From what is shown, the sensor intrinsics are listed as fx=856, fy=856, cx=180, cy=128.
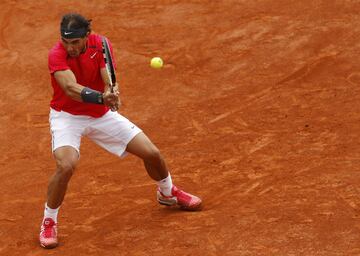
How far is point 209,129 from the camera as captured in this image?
1178 cm

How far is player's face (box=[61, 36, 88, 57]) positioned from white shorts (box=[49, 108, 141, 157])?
720 millimetres

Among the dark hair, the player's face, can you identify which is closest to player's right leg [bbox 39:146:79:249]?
the player's face

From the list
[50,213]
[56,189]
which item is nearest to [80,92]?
[56,189]

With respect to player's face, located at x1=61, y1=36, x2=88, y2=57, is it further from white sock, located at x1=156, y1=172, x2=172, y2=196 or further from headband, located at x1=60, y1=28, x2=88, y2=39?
white sock, located at x1=156, y1=172, x2=172, y2=196

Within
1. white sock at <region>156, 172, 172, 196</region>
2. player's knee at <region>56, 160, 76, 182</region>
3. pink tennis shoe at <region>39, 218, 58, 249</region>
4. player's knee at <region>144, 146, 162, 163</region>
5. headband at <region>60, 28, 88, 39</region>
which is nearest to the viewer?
headband at <region>60, 28, 88, 39</region>

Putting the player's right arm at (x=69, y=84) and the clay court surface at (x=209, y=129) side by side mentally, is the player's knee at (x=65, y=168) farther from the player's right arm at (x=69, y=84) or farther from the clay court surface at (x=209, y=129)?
the clay court surface at (x=209, y=129)

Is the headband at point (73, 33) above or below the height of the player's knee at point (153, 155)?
above

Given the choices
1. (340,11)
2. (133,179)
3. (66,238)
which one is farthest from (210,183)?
(340,11)

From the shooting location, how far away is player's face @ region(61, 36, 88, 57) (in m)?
8.65

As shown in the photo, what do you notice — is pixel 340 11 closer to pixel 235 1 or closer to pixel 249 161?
pixel 235 1

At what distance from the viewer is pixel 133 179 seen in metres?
10.6

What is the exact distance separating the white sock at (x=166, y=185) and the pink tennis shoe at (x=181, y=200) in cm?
5

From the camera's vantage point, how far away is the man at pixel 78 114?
339 inches

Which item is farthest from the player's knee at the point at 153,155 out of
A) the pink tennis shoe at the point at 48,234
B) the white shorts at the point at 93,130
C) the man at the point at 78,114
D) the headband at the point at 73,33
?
the headband at the point at 73,33
